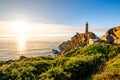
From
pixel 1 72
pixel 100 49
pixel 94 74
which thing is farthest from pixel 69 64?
pixel 100 49

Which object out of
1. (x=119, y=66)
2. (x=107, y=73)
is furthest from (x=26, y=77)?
(x=119, y=66)

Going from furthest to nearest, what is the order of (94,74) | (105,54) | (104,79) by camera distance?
(105,54), (94,74), (104,79)

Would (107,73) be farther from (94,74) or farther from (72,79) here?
(72,79)

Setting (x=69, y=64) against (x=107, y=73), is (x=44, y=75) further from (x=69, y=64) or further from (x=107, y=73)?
(x=107, y=73)

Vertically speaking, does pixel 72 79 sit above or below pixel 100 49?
below

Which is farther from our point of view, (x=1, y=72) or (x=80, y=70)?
(x=80, y=70)

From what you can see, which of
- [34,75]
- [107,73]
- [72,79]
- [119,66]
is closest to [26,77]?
[34,75]

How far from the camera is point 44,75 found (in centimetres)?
1542

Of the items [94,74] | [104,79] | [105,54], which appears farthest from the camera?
[105,54]

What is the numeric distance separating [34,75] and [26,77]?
0.61m

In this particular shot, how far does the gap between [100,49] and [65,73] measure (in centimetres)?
919

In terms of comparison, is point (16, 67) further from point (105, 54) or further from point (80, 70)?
point (105, 54)

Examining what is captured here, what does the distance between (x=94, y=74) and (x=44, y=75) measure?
12.9 feet

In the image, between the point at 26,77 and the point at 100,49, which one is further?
the point at 100,49
